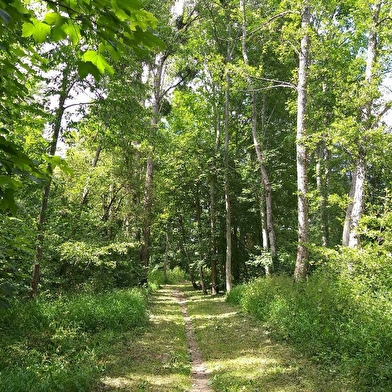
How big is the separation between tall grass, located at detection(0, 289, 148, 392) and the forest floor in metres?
0.38

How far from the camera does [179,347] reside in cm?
823

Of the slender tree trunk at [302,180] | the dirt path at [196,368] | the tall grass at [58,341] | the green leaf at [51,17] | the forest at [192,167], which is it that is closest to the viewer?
the green leaf at [51,17]

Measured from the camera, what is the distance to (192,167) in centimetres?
2048

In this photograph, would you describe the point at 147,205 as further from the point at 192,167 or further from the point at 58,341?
the point at 58,341

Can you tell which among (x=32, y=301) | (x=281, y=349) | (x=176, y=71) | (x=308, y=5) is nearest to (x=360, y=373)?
(x=281, y=349)

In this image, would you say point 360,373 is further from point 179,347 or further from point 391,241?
point 179,347

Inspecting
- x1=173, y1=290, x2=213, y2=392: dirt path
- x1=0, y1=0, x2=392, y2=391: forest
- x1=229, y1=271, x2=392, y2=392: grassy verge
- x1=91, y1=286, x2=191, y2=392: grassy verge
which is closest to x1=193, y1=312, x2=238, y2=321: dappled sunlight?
x1=0, y1=0, x2=392, y2=391: forest

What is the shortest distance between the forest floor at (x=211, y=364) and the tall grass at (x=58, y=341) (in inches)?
15.0

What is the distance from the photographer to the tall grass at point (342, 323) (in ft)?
17.5

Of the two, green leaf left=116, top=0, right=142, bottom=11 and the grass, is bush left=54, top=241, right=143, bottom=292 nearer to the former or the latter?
the grass

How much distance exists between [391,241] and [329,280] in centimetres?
167

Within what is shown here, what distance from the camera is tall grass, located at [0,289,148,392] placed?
5027mm

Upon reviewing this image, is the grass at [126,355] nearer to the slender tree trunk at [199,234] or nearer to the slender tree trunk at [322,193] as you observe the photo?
the slender tree trunk at [322,193]

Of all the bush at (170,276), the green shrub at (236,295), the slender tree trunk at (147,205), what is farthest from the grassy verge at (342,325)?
the bush at (170,276)
